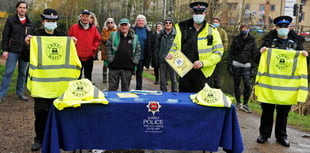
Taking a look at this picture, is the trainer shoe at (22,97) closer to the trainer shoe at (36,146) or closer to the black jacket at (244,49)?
the trainer shoe at (36,146)

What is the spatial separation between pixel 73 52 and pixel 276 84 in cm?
328

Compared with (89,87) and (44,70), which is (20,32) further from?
(89,87)

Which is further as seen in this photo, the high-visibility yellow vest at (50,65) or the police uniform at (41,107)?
the police uniform at (41,107)

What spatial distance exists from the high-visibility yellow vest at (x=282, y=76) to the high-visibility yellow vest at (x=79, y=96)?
9.41ft

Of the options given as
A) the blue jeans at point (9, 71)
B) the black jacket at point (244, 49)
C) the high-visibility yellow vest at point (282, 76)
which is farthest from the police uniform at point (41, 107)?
the black jacket at point (244, 49)

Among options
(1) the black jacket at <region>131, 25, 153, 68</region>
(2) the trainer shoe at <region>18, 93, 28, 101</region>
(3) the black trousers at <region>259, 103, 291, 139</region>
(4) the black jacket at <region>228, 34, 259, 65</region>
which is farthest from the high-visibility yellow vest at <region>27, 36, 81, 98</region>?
(4) the black jacket at <region>228, 34, 259, 65</region>

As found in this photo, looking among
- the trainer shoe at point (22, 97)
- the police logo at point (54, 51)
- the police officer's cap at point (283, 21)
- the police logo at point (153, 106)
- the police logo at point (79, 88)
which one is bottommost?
the trainer shoe at point (22, 97)

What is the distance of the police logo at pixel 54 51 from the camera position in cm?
434

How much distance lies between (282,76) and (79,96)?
11.0ft

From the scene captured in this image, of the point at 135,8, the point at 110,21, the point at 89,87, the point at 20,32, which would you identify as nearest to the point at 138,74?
the point at 110,21

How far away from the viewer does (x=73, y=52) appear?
4.42 m

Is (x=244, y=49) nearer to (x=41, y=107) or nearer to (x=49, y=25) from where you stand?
(x=49, y=25)

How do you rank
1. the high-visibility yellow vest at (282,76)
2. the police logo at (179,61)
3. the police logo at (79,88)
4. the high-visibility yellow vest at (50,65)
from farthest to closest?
the high-visibility yellow vest at (282,76), the police logo at (179,61), the high-visibility yellow vest at (50,65), the police logo at (79,88)

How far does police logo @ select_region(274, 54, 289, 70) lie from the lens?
5.09 meters
